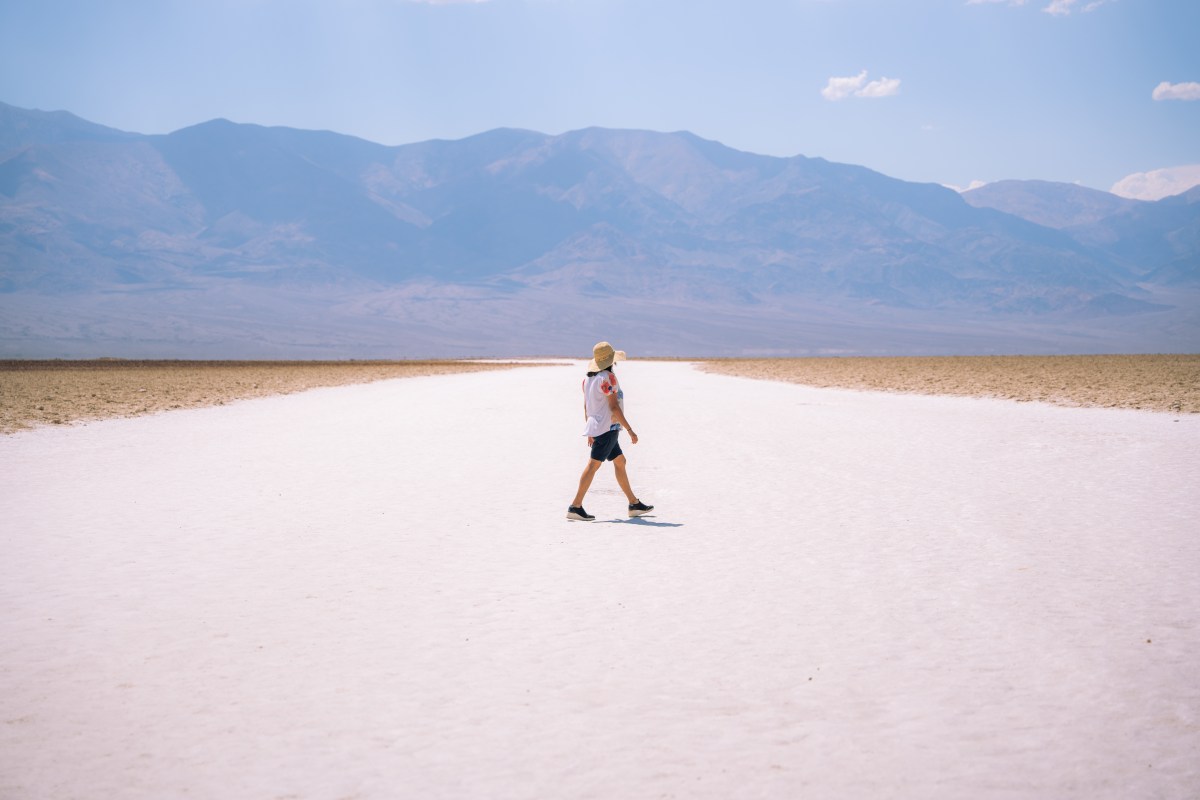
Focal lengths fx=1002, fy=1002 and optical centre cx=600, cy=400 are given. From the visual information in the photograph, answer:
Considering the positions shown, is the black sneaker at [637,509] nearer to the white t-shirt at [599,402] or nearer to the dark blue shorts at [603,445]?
the dark blue shorts at [603,445]

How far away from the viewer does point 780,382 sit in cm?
4391

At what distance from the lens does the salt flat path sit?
4.08m

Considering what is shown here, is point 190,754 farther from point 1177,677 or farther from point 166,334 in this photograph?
point 166,334

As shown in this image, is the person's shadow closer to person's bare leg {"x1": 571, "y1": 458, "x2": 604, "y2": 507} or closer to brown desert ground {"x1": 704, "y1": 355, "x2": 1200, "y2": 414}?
person's bare leg {"x1": 571, "y1": 458, "x2": 604, "y2": 507}

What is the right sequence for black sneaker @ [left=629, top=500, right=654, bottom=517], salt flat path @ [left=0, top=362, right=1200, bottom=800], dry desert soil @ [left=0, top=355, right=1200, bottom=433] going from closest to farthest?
salt flat path @ [left=0, top=362, right=1200, bottom=800]
black sneaker @ [left=629, top=500, right=654, bottom=517]
dry desert soil @ [left=0, top=355, right=1200, bottom=433]

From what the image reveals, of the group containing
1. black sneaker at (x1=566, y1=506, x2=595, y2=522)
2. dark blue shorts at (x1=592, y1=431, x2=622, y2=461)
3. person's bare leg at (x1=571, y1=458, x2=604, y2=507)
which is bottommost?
black sneaker at (x1=566, y1=506, x2=595, y2=522)

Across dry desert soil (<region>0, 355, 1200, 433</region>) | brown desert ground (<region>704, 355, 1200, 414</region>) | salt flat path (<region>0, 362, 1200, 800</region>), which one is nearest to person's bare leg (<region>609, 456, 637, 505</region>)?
salt flat path (<region>0, 362, 1200, 800</region>)

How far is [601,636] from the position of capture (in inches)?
227

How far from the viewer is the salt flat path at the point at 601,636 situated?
408cm

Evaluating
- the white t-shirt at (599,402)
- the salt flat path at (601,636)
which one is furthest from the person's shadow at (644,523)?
the white t-shirt at (599,402)

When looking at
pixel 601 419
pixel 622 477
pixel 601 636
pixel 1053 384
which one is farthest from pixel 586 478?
pixel 1053 384

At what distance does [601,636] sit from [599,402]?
12.2 ft

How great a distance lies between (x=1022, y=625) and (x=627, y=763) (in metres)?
2.99

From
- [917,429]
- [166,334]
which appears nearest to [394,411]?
[917,429]
